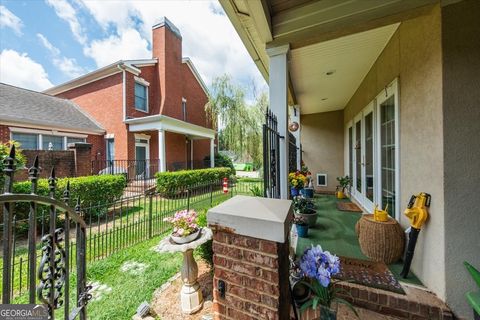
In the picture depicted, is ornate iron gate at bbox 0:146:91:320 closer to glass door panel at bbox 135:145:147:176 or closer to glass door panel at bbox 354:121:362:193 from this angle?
glass door panel at bbox 354:121:362:193

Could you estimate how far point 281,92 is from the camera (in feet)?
8.07

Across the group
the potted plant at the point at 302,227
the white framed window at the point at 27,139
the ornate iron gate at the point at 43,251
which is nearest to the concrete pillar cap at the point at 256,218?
the ornate iron gate at the point at 43,251

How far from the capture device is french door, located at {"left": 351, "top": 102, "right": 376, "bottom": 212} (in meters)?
3.91

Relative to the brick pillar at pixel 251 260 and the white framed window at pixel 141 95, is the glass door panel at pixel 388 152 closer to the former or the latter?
the brick pillar at pixel 251 260

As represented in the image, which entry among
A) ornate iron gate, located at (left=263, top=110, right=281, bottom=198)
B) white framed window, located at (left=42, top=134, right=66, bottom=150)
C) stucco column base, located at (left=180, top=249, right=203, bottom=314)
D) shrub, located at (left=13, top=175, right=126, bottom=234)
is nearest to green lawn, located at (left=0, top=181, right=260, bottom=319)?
stucco column base, located at (left=180, top=249, right=203, bottom=314)

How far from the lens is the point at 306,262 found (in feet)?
4.59

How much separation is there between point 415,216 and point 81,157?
8.73 metres

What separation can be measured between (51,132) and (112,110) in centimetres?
264

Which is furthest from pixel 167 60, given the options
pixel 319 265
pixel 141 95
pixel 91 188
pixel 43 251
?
pixel 319 265

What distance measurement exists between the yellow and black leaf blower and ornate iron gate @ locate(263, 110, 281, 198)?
138cm

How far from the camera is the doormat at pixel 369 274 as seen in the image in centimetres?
197

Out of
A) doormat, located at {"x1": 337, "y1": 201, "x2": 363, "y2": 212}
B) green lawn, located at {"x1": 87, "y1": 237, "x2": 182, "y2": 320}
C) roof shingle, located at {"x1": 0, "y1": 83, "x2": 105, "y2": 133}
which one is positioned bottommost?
green lawn, located at {"x1": 87, "y1": 237, "x2": 182, "y2": 320}

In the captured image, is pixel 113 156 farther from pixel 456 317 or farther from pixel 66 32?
pixel 456 317

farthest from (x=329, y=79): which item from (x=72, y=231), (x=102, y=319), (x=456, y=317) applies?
(x=72, y=231)
